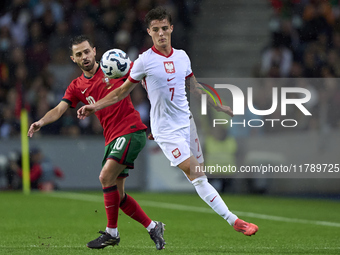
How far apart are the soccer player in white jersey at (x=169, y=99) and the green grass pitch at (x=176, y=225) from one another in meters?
0.66

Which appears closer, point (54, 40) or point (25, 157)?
point (25, 157)

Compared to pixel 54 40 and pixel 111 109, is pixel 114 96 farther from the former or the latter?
pixel 54 40

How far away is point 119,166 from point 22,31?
1157cm

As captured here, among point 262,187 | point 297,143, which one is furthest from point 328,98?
point 262,187

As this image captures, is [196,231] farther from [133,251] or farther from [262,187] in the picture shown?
[262,187]

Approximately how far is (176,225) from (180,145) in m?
2.83

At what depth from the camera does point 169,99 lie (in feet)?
22.3

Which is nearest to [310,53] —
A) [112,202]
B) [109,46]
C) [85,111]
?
[109,46]

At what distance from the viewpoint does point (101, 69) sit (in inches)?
276

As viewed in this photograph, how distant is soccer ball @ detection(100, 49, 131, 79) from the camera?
6.73m

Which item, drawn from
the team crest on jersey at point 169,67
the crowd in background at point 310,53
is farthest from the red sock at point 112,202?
the crowd in background at point 310,53

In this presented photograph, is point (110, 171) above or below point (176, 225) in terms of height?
above

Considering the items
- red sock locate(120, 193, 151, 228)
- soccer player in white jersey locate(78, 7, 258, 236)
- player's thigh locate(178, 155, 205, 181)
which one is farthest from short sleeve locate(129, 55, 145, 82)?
red sock locate(120, 193, 151, 228)

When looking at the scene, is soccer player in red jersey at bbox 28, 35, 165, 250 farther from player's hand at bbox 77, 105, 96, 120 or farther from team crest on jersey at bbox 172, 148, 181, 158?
player's hand at bbox 77, 105, 96, 120
